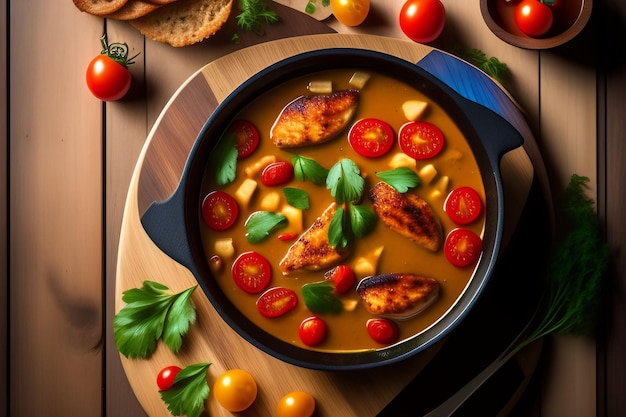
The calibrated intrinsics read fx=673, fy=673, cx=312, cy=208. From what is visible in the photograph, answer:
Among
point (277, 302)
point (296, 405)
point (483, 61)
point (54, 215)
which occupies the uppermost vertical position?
point (483, 61)

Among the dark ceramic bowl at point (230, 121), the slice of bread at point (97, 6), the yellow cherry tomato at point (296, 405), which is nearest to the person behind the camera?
the dark ceramic bowl at point (230, 121)

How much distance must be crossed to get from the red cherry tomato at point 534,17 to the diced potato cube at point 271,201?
1.26m

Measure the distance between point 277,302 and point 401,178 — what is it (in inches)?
27.9

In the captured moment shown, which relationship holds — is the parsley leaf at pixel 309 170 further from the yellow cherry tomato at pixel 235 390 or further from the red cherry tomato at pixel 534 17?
the red cherry tomato at pixel 534 17

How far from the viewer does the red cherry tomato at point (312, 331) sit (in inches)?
106

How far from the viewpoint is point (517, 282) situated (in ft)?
9.02

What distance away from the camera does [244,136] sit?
2789 mm

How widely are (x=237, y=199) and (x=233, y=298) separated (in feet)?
1.33

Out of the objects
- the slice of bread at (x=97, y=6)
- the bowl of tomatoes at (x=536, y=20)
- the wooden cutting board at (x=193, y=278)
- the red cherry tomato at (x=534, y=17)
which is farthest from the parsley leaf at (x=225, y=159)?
the red cherry tomato at (x=534, y=17)

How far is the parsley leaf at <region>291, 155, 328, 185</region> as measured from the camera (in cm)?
271

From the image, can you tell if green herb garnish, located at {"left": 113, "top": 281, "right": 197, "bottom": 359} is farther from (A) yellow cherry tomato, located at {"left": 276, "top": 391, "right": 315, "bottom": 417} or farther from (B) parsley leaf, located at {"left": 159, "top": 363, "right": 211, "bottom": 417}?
(A) yellow cherry tomato, located at {"left": 276, "top": 391, "right": 315, "bottom": 417}

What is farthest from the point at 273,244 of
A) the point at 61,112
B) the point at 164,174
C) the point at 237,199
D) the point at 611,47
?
the point at 611,47

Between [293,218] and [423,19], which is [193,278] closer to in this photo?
[293,218]

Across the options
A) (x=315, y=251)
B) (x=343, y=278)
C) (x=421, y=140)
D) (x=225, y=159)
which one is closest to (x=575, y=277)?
(x=421, y=140)
